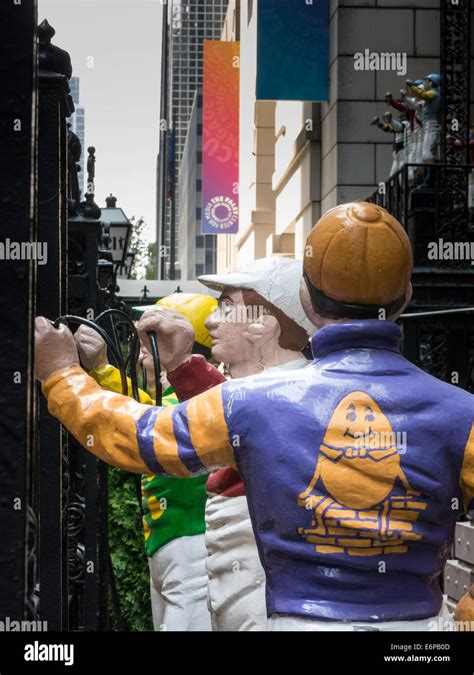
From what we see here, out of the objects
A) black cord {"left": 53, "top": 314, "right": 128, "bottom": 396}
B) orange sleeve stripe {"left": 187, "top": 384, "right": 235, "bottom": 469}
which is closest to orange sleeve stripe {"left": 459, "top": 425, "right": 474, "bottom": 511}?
orange sleeve stripe {"left": 187, "top": 384, "right": 235, "bottom": 469}

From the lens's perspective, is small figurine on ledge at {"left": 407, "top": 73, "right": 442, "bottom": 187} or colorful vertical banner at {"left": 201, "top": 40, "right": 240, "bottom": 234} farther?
colorful vertical banner at {"left": 201, "top": 40, "right": 240, "bottom": 234}

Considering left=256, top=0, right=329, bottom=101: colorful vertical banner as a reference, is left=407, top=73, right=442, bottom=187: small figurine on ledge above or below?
below

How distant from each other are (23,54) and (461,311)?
14.6ft

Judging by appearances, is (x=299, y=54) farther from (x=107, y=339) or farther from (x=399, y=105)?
(x=107, y=339)

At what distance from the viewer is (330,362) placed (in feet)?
9.44

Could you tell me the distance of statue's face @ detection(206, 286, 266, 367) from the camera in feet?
14.0

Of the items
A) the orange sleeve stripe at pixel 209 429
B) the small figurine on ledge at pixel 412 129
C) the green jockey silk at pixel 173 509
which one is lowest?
the green jockey silk at pixel 173 509

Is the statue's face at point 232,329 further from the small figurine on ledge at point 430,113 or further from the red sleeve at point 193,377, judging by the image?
the small figurine on ledge at point 430,113

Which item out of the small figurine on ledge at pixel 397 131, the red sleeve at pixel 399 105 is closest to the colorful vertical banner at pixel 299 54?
the small figurine on ledge at pixel 397 131

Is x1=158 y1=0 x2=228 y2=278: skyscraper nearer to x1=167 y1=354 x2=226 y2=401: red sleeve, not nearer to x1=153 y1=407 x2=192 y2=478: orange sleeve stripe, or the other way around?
x1=167 y1=354 x2=226 y2=401: red sleeve

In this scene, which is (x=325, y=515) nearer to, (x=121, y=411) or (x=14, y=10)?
(x=121, y=411)

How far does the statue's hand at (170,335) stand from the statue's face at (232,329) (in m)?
0.11

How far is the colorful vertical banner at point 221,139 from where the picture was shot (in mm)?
27484

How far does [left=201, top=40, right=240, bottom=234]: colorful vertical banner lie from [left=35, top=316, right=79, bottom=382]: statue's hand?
81.6ft
